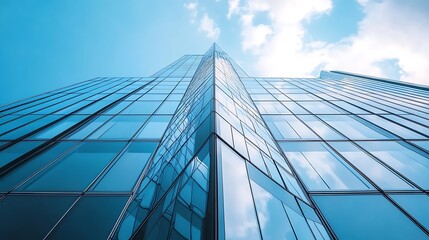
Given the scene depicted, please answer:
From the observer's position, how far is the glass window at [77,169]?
22.2ft

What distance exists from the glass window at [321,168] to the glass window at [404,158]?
5.48ft

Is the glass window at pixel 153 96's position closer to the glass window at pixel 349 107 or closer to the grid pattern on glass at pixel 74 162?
the grid pattern on glass at pixel 74 162

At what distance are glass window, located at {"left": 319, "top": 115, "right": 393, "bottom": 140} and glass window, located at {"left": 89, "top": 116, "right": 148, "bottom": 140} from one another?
10.9 m

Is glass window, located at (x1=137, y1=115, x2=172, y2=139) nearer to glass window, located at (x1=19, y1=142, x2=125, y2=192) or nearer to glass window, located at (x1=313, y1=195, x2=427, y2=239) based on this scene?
glass window, located at (x1=19, y1=142, x2=125, y2=192)

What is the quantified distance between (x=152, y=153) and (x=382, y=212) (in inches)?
322

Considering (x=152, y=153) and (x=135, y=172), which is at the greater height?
(x=152, y=153)

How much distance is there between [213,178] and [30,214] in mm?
5472

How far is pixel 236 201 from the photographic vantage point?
430cm

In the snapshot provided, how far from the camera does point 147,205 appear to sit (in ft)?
19.4

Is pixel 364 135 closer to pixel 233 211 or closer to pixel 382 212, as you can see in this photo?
pixel 382 212

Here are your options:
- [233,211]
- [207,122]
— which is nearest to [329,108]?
[207,122]

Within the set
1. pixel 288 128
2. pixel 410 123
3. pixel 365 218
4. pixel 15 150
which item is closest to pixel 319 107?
pixel 410 123

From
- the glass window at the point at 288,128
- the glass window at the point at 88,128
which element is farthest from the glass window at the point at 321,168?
the glass window at the point at 88,128

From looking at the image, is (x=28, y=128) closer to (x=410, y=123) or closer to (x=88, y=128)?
(x=88, y=128)
